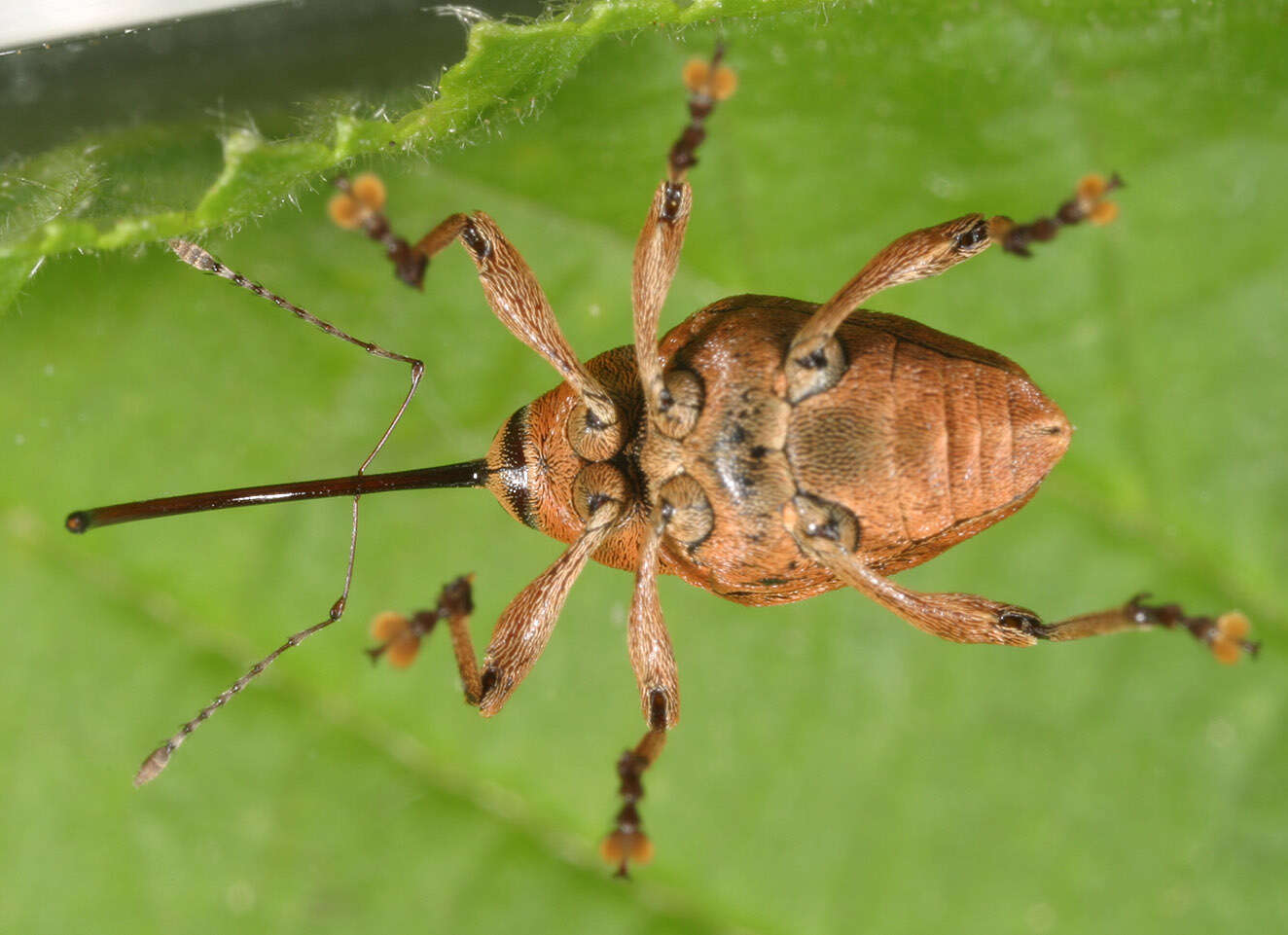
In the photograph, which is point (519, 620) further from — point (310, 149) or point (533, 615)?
point (310, 149)

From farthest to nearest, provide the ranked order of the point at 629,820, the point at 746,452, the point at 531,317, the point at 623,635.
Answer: the point at 623,635 → the point at 531,317 → the point at 629,820 → the point at 746,452

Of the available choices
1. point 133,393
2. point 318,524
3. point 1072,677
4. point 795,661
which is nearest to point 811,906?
point 795,661

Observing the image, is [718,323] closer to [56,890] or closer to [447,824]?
[447,824]

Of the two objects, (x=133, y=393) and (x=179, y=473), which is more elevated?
(x=133, y=393)

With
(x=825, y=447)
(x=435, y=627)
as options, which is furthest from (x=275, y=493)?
(x=825, y=447)

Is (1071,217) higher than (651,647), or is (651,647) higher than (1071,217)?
(1071,217)

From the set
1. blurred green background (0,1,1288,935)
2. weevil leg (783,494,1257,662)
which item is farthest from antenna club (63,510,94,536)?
weevil leg (783,494,1257,662)

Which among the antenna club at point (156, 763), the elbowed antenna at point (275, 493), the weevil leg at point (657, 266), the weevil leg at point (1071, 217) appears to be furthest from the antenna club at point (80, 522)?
the weevil leg at point (1071, 217)
